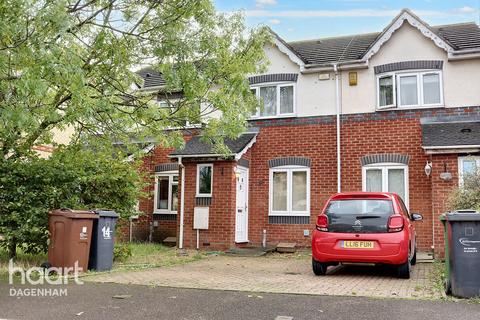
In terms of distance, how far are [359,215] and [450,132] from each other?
5901mm

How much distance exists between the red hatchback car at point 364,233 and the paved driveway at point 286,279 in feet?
1.30

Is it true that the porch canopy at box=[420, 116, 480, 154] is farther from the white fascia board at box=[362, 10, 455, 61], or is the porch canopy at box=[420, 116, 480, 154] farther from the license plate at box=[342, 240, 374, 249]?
the license plate at box=[342, 240, 374, 249]

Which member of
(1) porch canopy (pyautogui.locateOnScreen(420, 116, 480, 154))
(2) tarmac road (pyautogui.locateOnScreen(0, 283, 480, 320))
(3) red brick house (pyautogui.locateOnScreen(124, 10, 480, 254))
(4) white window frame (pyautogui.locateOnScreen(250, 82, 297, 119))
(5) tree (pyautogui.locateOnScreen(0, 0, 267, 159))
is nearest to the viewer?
(2) tarmac road (pyautogui.locateOnScreen(0, 283, 480, 320))

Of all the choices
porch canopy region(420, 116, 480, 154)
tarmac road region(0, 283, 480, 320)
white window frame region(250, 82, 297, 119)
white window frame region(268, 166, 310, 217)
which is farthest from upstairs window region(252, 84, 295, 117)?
tarmac road region(0, 283, 480, 320)

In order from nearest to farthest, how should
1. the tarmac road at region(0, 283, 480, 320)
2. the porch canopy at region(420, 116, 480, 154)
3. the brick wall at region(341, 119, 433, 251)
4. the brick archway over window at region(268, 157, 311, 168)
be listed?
the tarmac road at region(0, 283, 480, 320) → the porch canopy at region(420, 116, 480, 154) → the brick wall at region(341, 119, 433, 251) → the brick archway over window at region(268, 157, 311, 168)

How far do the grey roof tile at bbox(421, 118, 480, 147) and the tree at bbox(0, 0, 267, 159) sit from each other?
5.34m

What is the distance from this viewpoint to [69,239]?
30.0ft

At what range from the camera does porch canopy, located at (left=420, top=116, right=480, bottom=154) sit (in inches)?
498

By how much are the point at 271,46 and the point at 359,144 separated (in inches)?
179

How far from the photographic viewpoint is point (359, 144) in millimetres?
14961

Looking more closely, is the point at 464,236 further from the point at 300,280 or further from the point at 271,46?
the point at 271,46

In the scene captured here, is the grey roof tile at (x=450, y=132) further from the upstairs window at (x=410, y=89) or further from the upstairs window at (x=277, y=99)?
the upstairs window at (x=277, y=99)

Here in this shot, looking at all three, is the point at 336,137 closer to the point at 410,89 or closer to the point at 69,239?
the point at 410,89

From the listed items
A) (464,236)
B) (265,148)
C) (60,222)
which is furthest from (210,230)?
(464,236)
